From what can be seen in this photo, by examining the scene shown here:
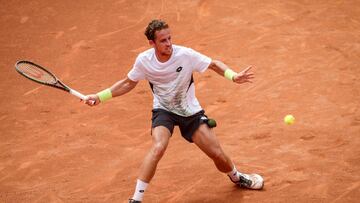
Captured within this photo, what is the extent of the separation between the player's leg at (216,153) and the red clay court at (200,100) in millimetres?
130

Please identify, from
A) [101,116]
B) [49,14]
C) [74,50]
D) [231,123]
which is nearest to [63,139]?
[101,116]

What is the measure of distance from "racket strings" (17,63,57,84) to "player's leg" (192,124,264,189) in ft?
5.99

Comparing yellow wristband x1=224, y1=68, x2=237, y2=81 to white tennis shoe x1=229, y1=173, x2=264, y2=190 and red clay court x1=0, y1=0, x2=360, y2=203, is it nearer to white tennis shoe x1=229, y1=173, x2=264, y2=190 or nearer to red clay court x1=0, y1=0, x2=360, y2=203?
white tennis shoe x1=229, y1=173, x2=264, y2=190

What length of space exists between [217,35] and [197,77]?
164 centimetres

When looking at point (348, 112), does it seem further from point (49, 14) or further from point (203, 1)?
point (49, 14)

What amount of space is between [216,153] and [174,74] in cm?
95

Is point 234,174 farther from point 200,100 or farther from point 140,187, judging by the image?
point 200,100

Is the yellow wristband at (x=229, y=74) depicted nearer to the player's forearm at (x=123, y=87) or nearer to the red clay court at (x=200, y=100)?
the player's forearm at (x=123, y=87)

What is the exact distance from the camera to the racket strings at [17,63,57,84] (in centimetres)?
682

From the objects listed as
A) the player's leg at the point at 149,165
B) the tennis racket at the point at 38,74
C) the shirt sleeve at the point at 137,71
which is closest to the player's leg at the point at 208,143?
the player's leg at the point at 149,165

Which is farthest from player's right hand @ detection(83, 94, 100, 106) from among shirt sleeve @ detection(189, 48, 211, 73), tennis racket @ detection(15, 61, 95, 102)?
shirt sleeve @ detection(189, 48, 211, 73)

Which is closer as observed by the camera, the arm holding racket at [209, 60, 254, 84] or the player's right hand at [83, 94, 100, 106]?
the arm holding racket at [209, 60, 254, 84]

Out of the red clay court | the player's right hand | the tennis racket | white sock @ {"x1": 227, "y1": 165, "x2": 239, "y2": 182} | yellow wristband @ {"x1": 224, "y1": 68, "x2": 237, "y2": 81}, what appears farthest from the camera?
the red clay court

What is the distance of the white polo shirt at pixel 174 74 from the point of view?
6328mm
